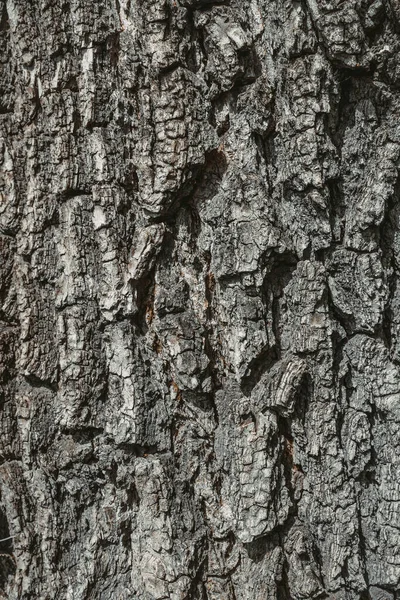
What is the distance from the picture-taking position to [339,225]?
1369mm

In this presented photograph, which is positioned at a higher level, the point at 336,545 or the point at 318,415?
the point at 318,415

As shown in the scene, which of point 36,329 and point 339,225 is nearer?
point 339,225

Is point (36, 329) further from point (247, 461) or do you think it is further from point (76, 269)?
point (247, 461)

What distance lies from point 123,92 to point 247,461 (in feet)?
2.76

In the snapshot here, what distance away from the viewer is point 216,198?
4.55 feet

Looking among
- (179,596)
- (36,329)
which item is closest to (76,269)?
(36,329)

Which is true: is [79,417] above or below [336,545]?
above

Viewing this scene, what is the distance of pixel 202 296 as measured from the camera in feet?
4.66

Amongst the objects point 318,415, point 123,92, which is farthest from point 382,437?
point 123,92

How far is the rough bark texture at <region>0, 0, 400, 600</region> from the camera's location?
1.34 metres

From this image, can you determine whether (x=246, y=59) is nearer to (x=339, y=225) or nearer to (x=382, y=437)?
(x=339, y=225)

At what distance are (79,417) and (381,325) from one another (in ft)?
2.29

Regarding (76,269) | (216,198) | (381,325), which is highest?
(216,198)

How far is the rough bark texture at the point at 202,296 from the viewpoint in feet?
4.40
